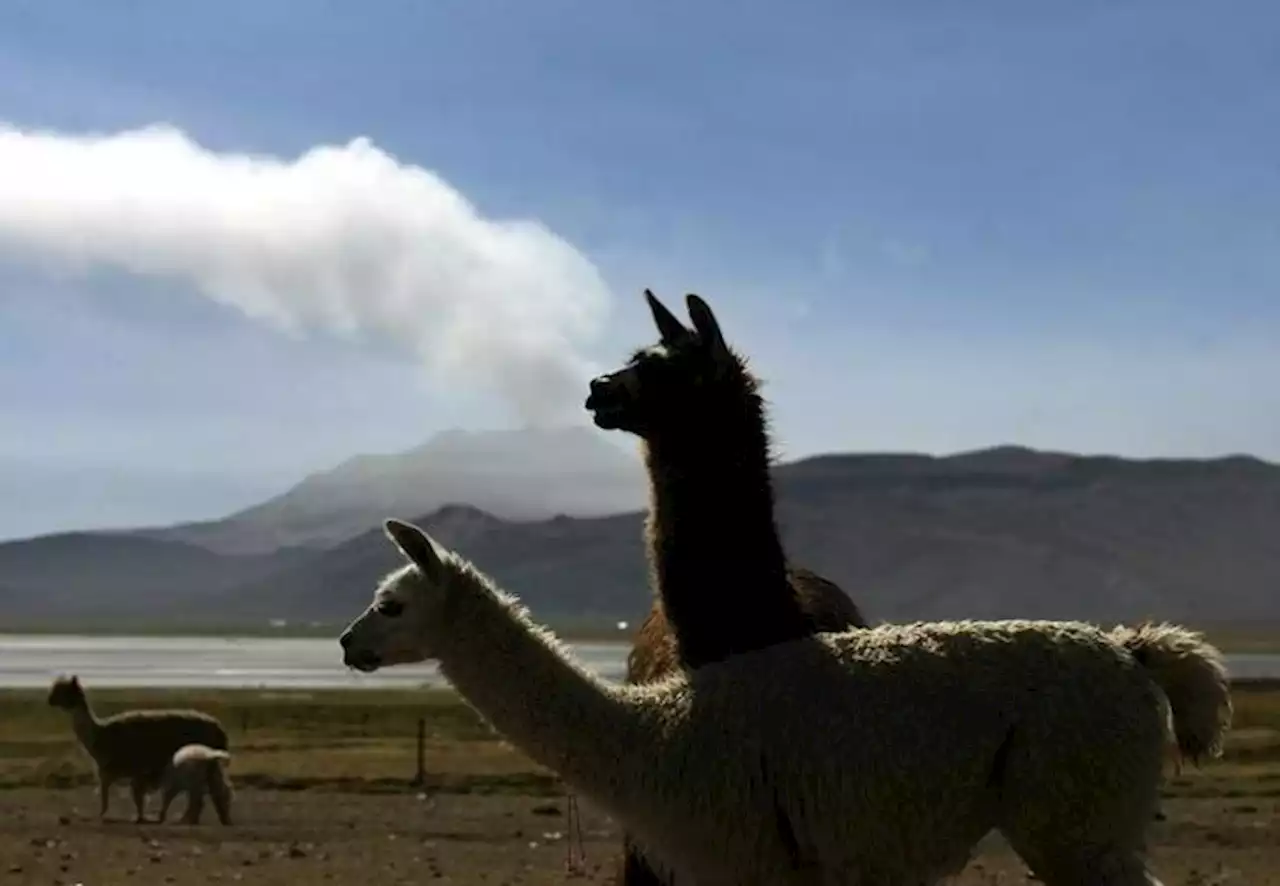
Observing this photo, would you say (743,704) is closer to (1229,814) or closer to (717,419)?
(717,419)

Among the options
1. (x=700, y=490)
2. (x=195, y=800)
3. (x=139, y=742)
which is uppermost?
(x=700, y=490)

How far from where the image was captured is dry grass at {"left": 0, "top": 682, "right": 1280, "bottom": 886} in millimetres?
15703

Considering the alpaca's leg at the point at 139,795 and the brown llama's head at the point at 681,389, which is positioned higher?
the brown llama's head at the point at 681,389

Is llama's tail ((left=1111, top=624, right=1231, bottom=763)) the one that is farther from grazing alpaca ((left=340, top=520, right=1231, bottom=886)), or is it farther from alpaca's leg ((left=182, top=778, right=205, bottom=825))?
alpaca's leg ((left=182, top=778, right=205, bottom=825))

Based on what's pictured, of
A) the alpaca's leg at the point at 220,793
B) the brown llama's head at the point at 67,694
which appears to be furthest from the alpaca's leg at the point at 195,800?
the brown llama's head at the point at 67,694

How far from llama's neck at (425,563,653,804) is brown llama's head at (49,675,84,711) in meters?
17.4

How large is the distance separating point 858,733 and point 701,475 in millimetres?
1546

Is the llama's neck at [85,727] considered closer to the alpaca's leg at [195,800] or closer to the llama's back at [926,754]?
the alpaca's leg at [195,800]

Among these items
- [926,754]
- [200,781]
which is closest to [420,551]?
[926,754]

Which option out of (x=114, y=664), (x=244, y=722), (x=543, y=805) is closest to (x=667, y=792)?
(x=543, y=805)

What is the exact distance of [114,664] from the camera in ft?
381

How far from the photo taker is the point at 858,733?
6711 mm

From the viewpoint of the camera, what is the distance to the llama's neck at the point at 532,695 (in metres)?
6.91

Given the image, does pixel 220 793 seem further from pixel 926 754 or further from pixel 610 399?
pixel 926 754
